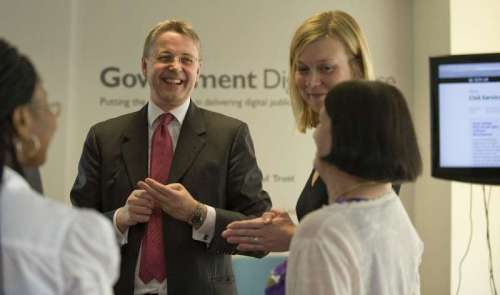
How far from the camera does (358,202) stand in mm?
1479

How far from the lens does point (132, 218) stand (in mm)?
2275

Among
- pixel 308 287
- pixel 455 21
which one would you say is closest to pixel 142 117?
pixel 308 287

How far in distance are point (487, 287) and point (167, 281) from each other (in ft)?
8.73

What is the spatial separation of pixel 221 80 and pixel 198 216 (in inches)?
87.8

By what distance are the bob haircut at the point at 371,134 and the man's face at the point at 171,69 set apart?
3.78 feet

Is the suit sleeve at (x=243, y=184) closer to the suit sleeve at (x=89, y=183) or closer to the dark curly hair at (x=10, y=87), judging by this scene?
the suit sleeve at (x=89, y=183)

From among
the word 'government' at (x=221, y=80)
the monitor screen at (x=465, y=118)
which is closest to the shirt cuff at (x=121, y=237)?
the monitor screen at (x=465, y=118)

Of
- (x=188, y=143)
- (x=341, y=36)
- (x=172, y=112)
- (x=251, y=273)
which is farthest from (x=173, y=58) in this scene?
(x=251, y=273)

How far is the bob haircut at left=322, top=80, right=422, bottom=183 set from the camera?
1.43 meters

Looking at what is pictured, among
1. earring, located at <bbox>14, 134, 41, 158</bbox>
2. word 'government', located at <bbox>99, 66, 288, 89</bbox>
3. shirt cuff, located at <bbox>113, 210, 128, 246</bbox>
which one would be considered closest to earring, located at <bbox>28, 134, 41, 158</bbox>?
earring, located at <bbox>14, 134, 41, 158</bbox>

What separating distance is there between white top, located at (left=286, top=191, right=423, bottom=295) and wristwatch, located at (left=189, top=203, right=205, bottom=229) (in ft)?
2.91

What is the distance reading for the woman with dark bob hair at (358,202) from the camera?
1400 millimetres

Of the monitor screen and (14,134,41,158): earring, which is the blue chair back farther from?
(14,134,41,158): earring

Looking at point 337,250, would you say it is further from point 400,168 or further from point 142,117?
point 142,117
